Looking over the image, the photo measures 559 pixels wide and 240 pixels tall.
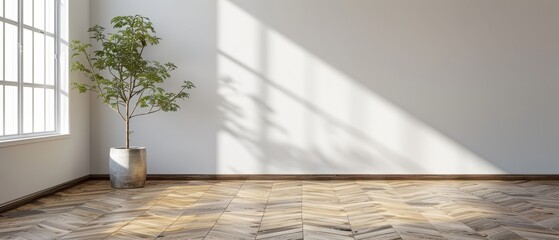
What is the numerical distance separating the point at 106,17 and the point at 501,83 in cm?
418

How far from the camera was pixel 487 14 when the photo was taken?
6.41 m

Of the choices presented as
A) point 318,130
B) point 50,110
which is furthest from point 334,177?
point 50,110

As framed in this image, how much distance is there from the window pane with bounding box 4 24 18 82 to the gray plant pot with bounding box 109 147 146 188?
129 centimetres

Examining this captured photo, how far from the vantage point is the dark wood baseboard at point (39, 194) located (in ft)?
15.1

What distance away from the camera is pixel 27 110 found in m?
5.08

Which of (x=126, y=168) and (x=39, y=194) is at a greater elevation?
(x=126, y=168)

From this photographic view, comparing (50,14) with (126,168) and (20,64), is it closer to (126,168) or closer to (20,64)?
(20,64)

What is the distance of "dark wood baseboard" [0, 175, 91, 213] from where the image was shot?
181 inches

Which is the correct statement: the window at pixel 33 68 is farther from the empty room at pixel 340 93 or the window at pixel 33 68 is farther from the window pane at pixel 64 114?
the empty room at pixel 340 93

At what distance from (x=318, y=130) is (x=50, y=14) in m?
2.82

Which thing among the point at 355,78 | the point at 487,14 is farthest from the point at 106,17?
the point at 487,14

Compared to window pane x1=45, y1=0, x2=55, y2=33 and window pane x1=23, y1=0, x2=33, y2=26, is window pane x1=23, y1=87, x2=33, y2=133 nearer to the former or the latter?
window pane x1=23, y1=0, x2=33, y2=26

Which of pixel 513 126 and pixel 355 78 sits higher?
pixel 355 78

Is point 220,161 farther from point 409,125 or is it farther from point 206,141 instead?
point 409,125
